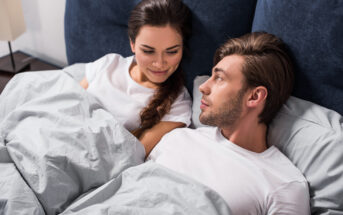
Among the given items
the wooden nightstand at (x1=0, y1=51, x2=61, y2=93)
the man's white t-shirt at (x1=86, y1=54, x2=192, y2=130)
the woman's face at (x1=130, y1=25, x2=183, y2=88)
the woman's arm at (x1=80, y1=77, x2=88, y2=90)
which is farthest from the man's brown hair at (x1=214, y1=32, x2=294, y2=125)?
the wooden nightstand at (x1=0, y1=51, x2=61, y2=93)

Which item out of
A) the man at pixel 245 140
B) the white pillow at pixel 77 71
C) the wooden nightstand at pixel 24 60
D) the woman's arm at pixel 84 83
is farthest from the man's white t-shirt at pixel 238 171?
the wooden nightstand at pixel 24 60

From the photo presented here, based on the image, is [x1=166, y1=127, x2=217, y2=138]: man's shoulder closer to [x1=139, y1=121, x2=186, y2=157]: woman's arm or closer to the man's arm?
[x1=139, y1=121, x2=186, y2=157]: woman's arm

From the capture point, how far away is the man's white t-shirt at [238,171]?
0.95m

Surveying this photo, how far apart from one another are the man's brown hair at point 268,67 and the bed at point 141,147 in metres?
0.05

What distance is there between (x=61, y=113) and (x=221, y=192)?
2.16ft

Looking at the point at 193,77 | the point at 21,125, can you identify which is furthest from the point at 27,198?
the point at 193,77

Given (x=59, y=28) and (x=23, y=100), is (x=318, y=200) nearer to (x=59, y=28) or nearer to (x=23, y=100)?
(x=23, y=100)

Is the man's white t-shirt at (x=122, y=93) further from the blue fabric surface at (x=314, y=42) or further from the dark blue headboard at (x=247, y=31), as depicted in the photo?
the blue fabric surface at (x=314, y=42)

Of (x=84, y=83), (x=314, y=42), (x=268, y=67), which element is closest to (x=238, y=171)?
(x=268, y=67)

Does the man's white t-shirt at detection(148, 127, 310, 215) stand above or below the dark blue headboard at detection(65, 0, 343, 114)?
below

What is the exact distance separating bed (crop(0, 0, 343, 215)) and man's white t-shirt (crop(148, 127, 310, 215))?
0.05 meters

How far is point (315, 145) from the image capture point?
101 centimetres

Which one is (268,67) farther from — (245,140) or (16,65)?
(16,65)

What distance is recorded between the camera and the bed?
3.10 feet
